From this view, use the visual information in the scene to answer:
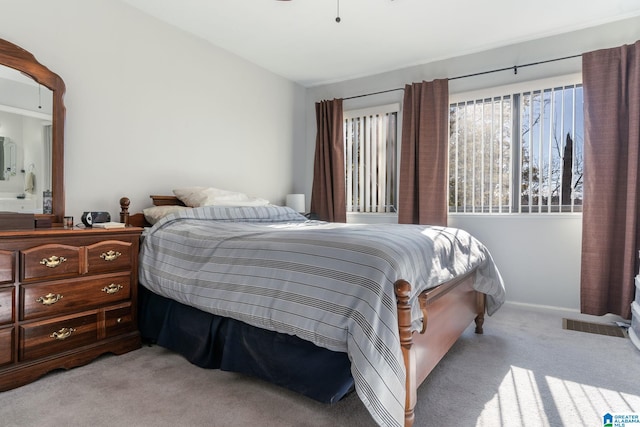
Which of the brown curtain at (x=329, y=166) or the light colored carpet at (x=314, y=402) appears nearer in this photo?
the light colored carpet at (x=314, y=402)

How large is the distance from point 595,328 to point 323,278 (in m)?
2.54

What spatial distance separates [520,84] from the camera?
134 inches

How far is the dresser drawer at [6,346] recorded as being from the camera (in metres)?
1.75

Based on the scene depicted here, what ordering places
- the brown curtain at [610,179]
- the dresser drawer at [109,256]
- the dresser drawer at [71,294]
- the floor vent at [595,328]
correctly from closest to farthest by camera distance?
the dresser drawer at [71,294] < the dresser drawer at [109,256] < the floor vent at [595,328] < the brown curtain at [610,179]

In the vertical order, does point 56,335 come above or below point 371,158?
below

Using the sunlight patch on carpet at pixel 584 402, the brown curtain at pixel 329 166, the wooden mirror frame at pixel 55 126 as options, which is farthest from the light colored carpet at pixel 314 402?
the brown curtain at pixel 329 166

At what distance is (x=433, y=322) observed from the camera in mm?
1754

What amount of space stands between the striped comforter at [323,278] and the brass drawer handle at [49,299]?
1.66ft

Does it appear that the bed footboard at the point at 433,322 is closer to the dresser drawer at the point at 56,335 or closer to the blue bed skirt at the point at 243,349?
the blue bed skirt at the point at 243,349

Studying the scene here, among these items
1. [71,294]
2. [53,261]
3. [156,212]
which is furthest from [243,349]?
[156,212]

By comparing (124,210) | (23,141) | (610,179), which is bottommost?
(124,210)

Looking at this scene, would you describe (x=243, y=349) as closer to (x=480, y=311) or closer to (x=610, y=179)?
(x=480, y=311)

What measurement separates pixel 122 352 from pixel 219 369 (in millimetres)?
675

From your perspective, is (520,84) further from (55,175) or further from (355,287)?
(55,175)
